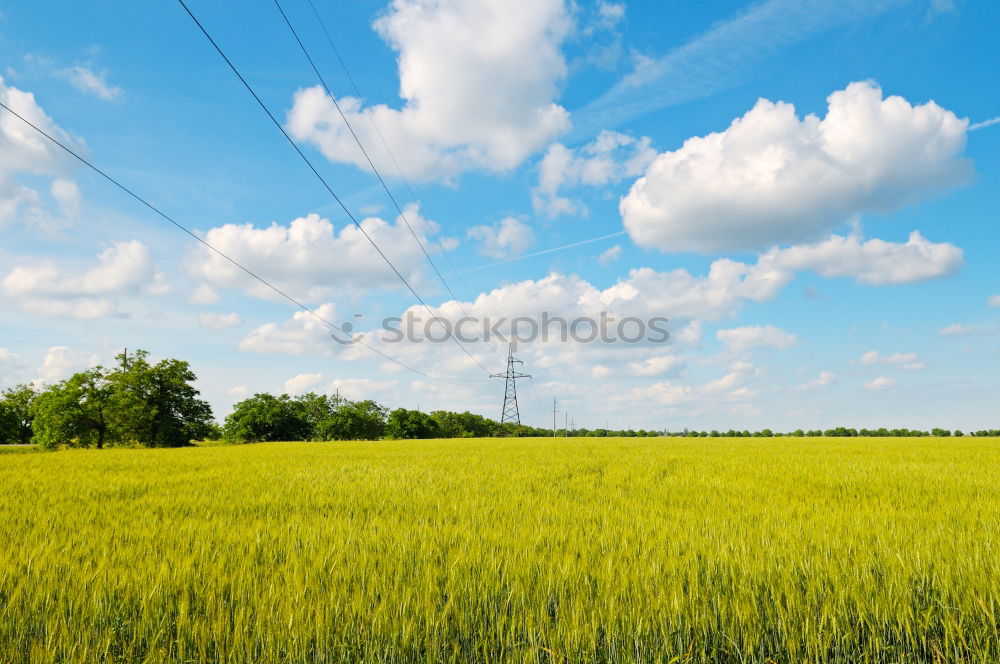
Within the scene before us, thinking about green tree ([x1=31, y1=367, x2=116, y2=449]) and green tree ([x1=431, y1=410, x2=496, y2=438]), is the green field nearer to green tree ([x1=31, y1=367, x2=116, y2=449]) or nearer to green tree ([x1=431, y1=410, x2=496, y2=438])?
green tree ([x1=31, y1=367, x2=116, y2=449])

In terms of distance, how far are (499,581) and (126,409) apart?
6889cm

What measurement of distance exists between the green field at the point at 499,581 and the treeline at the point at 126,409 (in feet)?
200

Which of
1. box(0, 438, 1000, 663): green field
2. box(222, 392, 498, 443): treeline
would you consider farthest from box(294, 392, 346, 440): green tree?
box(0, 438, 1000, 663): green field

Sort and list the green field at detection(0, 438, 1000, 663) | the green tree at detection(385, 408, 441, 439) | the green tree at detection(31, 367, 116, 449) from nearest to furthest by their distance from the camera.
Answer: the green field at detection(0, 438, 1000, 663)
the green tree at detection(31, 367, 116, 449)
the green tree at detection(385, 408, 441, 439)

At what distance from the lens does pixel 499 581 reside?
3.55m

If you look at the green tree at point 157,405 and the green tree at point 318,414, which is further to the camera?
the green tree at point 318,414

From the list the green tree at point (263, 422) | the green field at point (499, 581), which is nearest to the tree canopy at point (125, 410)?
the green tree at point (263, 422)

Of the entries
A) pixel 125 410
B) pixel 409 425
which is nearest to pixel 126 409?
pixel 125 410

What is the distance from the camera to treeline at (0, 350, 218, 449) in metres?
56.2

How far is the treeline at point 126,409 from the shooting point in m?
56.2

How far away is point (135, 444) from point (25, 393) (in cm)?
5253

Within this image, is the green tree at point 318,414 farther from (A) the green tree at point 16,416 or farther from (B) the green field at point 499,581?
(B) the green field at point 499,581

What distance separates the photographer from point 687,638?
275 cm

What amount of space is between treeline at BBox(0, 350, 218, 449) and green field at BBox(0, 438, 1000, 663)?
61092 mm
